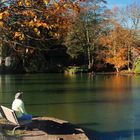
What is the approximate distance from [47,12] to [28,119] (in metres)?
5.19

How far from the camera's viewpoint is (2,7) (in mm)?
6387

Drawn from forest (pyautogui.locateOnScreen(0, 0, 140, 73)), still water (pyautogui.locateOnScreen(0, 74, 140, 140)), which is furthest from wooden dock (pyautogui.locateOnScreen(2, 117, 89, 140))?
forest (pyautogui.locateOnScreen(0, 0, 140, 73))

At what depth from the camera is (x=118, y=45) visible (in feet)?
182

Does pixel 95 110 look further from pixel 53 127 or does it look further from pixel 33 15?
pixel 33 15

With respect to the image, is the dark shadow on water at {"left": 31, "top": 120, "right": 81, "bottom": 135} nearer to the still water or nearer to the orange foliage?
the still water

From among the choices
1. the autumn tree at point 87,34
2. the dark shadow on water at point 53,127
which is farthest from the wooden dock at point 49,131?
the autumn tree at point 87,34

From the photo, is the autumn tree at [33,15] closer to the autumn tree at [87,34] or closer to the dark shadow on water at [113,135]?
the dark shadow on water at [113,135]

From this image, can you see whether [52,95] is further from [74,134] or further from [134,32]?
[134,32]

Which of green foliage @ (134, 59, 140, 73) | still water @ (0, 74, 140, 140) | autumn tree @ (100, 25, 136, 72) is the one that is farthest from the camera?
autumn tree @ (100, 25, 136, 72)

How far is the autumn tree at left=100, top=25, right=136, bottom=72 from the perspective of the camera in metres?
54.2

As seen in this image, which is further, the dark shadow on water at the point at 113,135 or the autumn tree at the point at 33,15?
the dark shadow on water at the point at 113,135

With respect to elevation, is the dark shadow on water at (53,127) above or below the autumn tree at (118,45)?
below

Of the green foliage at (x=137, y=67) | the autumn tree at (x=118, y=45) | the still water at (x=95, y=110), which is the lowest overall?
the still water at (x=95, y=110)

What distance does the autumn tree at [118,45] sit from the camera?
178ft
